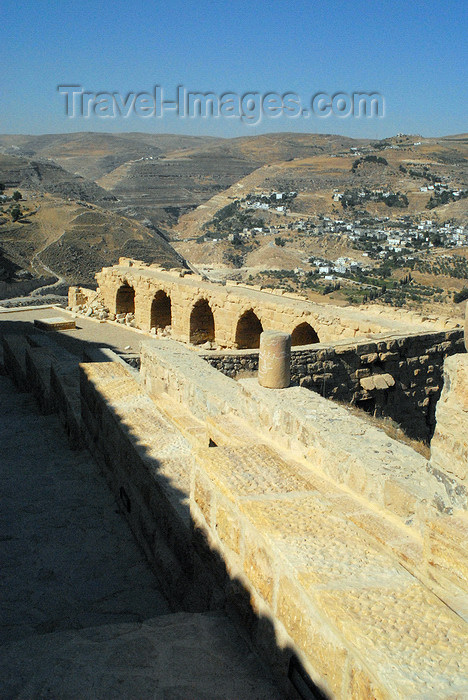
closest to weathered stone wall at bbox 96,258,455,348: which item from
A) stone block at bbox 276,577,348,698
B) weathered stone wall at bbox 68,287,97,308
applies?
weathered stone wall at bbox 68,287,97,308

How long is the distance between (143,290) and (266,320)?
6.43m

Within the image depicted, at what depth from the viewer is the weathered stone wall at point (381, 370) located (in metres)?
9.06

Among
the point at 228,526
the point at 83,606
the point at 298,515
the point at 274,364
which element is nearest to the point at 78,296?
the point at 274,364

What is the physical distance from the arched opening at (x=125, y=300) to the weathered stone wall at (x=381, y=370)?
1211cm

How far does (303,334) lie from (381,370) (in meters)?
4.23

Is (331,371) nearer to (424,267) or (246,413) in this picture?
(246,413)

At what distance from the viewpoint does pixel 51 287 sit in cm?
4088

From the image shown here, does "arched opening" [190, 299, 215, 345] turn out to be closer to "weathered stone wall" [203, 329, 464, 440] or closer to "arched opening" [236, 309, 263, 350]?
"arched opening" [236, 309, 263, 350]

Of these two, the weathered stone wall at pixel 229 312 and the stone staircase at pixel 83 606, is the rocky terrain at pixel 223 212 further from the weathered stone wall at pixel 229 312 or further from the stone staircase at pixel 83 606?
the stone staircase at pixel 83 606

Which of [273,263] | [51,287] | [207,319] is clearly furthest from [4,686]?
[273,263]

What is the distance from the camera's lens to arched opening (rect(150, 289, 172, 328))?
19.3 m

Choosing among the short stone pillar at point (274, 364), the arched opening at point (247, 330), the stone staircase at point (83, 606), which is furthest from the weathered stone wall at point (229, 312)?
the stone staircase at point (83, 606)

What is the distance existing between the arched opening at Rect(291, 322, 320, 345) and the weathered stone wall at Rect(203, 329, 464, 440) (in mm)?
3608

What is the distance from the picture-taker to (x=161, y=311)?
1973 centimetres
